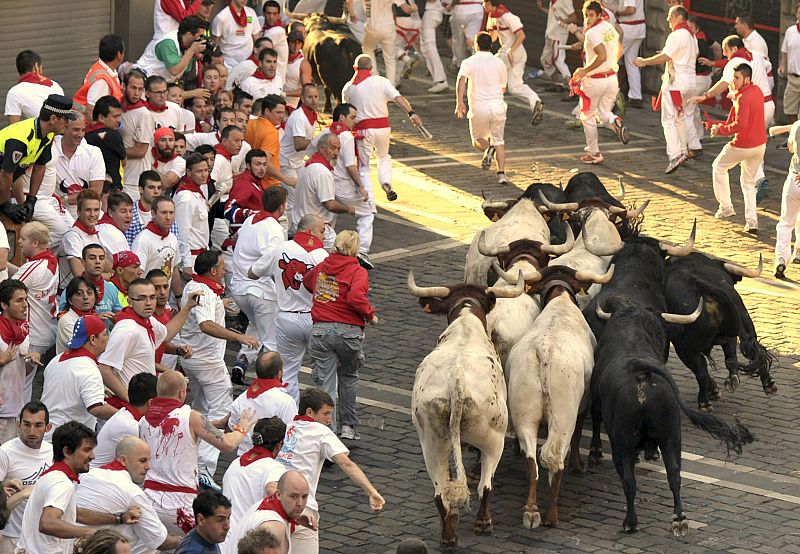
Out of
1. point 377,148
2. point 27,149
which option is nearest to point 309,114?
point 377,148

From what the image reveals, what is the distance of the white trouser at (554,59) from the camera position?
27.2 meters

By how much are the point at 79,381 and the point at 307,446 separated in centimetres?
179

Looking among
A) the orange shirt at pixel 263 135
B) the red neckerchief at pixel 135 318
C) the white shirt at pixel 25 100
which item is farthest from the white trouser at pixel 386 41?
the red neckerchief at pixel 135 318

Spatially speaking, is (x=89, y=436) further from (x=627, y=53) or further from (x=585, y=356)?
(x=627, y=53)

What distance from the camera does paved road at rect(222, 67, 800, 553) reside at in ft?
38.8

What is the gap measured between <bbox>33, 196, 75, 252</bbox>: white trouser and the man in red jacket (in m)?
9.23

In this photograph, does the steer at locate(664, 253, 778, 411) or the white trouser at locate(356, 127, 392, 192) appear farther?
the white trouser at locate(356, 127, 392, 192)

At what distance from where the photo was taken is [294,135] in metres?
18.1

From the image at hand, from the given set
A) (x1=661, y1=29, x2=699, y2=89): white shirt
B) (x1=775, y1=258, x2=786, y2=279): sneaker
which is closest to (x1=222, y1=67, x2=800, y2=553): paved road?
(x1=775, y1=258, x2=786, y2=279): sneaker

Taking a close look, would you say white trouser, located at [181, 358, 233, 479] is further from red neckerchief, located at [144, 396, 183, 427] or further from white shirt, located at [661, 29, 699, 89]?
white shirt, located at [661, 29, 699, 89]

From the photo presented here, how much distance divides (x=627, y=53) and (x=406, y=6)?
3941 millimetres

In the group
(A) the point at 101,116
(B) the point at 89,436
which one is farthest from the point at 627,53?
(B) the point at 89,436

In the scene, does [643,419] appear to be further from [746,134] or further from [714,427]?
[746,134]

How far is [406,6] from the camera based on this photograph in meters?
26.0
